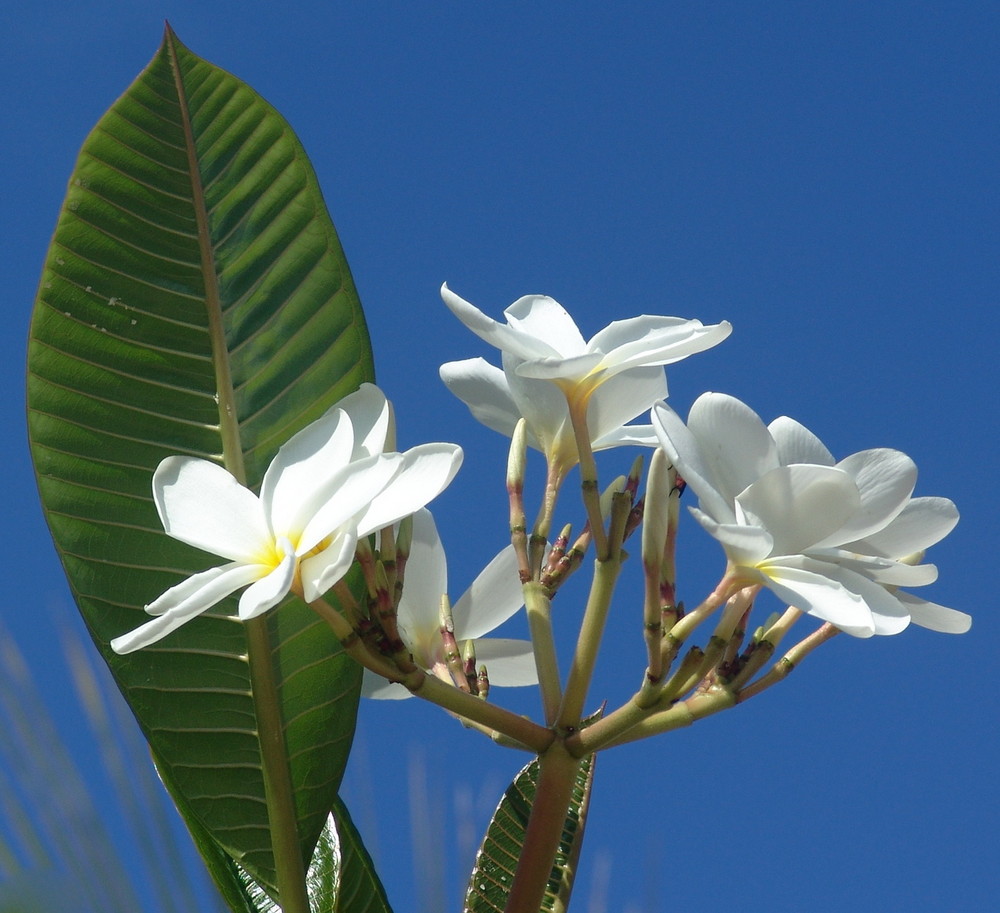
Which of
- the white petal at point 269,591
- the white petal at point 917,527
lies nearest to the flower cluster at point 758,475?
the white petal at point 917,527

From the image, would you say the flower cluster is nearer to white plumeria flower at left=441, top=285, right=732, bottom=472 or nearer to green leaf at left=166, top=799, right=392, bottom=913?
white plumeria flower at left=441, top=285, right=732, bottom=472

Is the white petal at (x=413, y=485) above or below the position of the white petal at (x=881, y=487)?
below

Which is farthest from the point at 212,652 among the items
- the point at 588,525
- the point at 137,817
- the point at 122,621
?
the point at 588,525

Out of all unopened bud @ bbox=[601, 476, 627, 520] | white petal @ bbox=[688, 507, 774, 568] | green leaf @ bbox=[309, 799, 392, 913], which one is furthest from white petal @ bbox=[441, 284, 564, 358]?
green leaf @ bbox=[309, 799, 392, 913]

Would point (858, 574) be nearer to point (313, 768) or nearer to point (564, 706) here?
point (564, 706)

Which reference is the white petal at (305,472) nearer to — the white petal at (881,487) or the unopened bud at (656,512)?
the unopened bud at (656,512)

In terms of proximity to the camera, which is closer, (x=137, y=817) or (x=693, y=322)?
(x=137, y=817)
